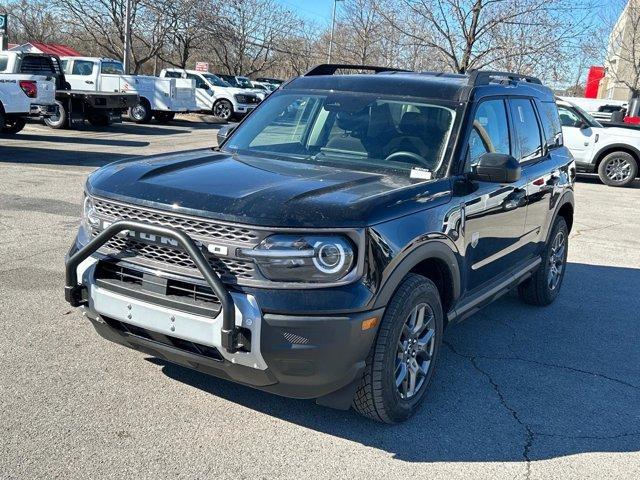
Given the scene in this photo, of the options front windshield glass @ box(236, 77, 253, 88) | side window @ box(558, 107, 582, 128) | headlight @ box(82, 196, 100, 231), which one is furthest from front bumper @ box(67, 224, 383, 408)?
front windshield glass @ box(236, 77, 253, 88)

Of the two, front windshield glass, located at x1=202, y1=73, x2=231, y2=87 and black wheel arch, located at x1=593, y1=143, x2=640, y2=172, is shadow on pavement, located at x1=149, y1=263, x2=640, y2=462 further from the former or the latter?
front windshield glass, located at x1=202, y1=73, x2=231, y2=87

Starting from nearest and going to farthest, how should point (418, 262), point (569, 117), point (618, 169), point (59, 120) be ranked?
point (418, 262)
point (618, 169)
point (569, 117)
point (59, 120)

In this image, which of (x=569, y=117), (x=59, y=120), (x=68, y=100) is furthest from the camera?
(x=59, y=120)

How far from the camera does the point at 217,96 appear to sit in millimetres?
28438

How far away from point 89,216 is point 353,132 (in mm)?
1805

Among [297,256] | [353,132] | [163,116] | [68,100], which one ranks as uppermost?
[353,132]

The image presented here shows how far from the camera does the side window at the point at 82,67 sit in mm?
24250

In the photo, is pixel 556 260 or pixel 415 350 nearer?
pixel 415 350

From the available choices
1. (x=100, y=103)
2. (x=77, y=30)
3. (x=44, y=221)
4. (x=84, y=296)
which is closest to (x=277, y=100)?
(x=84, y=296)

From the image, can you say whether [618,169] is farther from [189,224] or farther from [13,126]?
[13,126]

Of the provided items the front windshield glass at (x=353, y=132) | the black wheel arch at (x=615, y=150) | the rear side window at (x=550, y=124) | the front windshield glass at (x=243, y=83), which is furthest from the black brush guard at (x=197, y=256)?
the front windshield glass at (x=243, y=83)

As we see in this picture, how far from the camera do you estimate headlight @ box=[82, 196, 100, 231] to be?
369cm

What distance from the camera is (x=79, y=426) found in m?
3.44

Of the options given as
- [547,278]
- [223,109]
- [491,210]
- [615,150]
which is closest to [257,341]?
[491,210]
